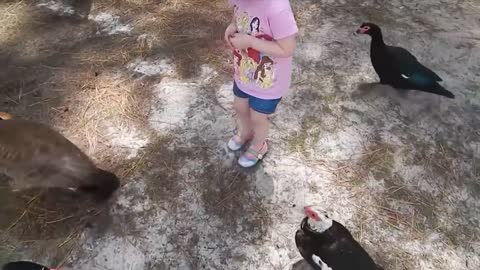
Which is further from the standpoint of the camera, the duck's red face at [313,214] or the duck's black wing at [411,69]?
the duck's black wing at [411,69]

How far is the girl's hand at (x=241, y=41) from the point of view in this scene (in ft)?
6.55

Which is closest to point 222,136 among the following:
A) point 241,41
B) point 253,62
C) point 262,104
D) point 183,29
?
point 262,104

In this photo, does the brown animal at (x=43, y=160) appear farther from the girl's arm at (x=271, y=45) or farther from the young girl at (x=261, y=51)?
the girl's arm at (x=271, y=45)

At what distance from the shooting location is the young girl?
1887 mm

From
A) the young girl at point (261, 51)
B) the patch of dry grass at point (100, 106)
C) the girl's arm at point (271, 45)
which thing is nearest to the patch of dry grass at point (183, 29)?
the patch of dry grass at point (100, 106)

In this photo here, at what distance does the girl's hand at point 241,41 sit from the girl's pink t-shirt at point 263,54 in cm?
4

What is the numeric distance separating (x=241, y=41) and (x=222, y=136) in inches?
41.5

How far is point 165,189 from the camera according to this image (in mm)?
2662

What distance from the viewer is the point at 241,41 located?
2.02 meters

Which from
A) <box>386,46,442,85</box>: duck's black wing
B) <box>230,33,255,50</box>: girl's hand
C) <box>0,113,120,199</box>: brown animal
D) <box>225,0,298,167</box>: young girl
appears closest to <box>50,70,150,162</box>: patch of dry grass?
<box>0,113,120,199</box>: brown animal

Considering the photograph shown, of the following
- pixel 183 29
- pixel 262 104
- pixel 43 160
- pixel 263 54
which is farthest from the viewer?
pixel 183 29

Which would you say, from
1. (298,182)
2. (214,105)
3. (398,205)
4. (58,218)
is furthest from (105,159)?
(398,205)

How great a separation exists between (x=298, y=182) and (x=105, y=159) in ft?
4.21

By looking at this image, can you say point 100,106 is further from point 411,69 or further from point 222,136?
point 411,69
